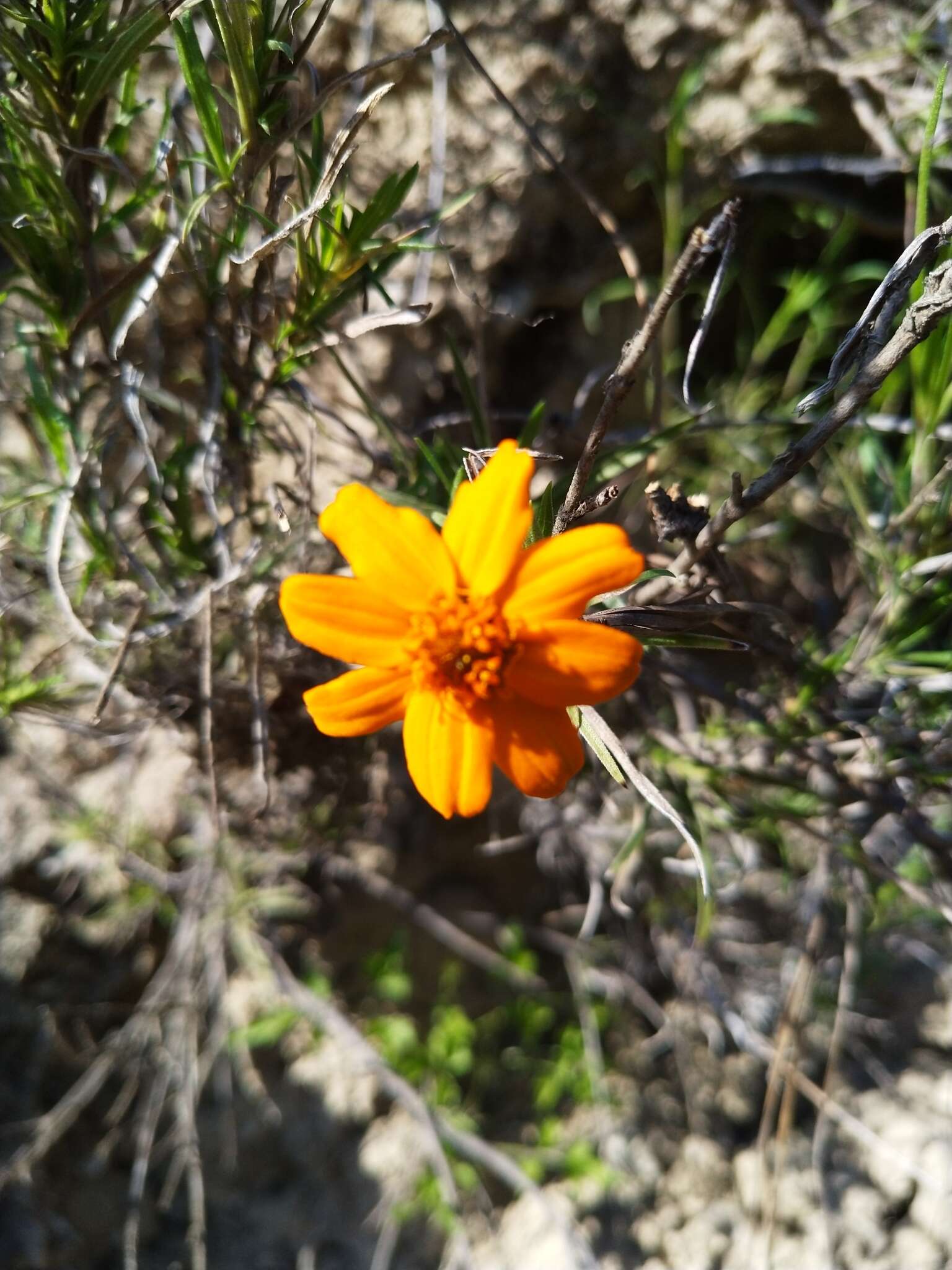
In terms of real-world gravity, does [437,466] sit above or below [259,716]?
above

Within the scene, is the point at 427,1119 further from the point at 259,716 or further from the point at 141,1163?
the point at 259,716

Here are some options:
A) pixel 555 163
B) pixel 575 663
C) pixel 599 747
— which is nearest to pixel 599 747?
pixel 599 747

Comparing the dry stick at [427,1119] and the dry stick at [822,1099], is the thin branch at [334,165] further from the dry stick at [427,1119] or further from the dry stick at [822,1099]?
the dry stick at [822,1099]

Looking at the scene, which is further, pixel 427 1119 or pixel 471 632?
pixel 427 1119

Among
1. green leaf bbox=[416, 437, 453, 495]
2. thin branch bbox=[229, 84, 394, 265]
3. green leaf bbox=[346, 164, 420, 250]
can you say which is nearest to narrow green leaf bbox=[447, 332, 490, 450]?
green leaf bbox=[416, 437, 453, 495]

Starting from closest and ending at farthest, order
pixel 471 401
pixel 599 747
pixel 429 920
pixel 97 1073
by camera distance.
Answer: pixel 599 747, pixel 471 401, pixel 97 1073, pixel 429 920

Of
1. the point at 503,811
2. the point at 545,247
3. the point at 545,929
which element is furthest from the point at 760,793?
the point at 545,247

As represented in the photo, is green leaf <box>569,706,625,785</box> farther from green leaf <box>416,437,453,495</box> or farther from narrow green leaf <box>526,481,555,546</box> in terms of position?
green leaf <box>416,437,453,495</box>

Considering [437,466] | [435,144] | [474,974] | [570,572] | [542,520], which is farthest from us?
[474,974]

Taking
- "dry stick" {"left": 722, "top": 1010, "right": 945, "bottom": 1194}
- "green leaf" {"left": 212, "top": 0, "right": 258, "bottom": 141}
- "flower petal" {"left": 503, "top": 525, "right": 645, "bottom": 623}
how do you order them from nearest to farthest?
"flower petal" {"left": 503, "top": 525, "right": 645, "bottom": 623}, "green leaf" {"left": 212, "top": 0, "right": 258, "bottom": 141}, "dry stick" {"left": 722, "top": 1010, "right": 945, "bottom": 1194}
